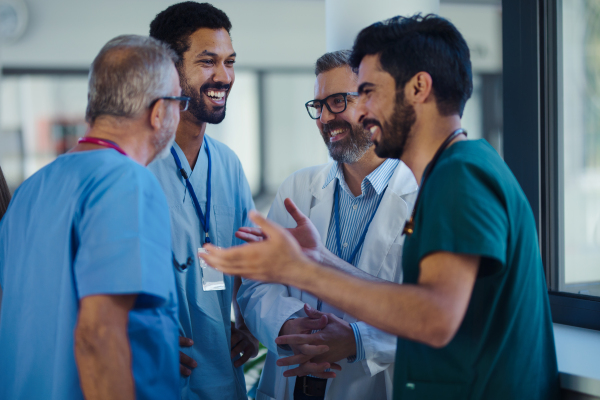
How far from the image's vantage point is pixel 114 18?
196 inches

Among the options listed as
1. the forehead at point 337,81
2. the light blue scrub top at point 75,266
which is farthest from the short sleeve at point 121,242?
the forehead at point 337,81

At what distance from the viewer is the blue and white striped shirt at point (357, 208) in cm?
172

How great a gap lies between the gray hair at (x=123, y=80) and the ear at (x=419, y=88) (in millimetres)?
629

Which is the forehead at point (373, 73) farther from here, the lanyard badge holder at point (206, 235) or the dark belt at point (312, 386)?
the dark belt at point (312, 386)

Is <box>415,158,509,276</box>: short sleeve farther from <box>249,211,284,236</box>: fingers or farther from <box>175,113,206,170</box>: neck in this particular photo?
<box>175,113,206,170</box>: neck

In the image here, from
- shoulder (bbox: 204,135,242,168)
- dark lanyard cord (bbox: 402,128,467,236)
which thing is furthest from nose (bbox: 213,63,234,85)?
dark lanyard cord (bbox: 402,128,467,236)

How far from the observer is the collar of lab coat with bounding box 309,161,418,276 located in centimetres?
163

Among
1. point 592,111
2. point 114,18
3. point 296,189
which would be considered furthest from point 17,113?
point 592,111

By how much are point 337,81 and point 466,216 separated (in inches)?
41.3

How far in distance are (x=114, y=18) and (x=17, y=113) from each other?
1.47m

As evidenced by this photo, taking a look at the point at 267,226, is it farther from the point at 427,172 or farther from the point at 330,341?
the point at 330,341

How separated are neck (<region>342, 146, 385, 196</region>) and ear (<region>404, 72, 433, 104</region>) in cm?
69

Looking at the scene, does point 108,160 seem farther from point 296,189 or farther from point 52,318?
point 296,189

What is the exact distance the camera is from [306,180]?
1.92 m
